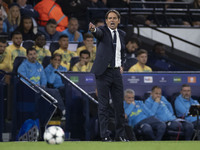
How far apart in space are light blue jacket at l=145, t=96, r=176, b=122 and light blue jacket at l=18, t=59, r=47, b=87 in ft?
7.44

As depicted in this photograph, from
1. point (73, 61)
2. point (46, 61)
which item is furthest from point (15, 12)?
point (73, 61)

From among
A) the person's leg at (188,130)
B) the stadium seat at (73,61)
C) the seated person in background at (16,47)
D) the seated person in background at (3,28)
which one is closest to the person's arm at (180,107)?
the person's leg at (188,130)

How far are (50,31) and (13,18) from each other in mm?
1005

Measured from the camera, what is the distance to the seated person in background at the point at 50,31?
14.0 m

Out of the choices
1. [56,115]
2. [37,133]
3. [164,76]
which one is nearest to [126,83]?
[164,76]

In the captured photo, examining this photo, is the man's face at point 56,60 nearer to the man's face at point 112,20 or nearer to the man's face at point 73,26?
the man's face at point 73,26

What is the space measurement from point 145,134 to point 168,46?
257 inches

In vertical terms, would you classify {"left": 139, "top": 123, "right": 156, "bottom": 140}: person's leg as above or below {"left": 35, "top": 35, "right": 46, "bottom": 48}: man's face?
below

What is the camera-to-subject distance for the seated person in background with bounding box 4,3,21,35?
→ 13.7 meters

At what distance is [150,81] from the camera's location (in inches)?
456

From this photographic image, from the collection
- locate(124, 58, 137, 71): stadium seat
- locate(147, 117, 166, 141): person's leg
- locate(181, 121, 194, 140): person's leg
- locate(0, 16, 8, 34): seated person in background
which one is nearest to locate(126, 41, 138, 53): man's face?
locate(124, 58, 137, 71): stadium seat

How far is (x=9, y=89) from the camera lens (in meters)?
10.7

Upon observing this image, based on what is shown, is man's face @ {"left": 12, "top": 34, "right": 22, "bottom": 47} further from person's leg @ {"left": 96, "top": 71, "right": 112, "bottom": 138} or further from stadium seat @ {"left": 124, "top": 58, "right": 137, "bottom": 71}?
person's leg @ {"left": 96, "top": 71, "right": 112, "bottom": 138}

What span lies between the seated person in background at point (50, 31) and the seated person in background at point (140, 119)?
3750 millimetres
